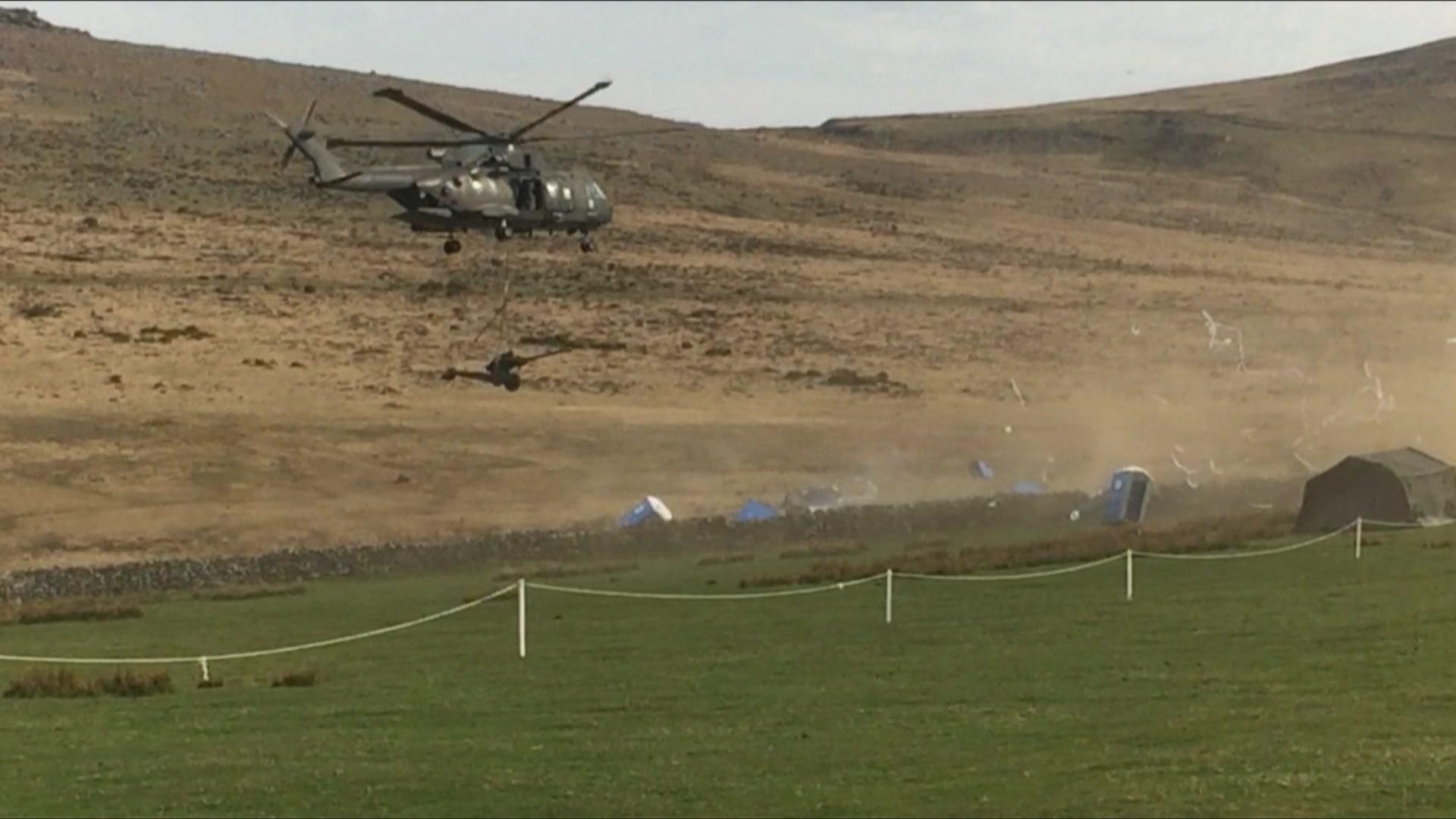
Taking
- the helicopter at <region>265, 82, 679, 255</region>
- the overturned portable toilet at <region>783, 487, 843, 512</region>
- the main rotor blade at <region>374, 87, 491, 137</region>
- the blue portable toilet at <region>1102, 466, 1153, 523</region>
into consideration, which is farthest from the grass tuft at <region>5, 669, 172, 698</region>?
the blue portable toilet at <region>1102, 466, 1153, 523</region>

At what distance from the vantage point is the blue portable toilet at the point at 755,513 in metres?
46.8

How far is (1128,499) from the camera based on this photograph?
46.1 m

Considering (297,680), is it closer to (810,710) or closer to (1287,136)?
(810,710)

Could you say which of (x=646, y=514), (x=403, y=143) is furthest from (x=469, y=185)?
(x=646, y=514)

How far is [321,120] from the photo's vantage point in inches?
3974

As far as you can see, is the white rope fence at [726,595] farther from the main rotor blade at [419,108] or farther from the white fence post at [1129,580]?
the main rotor blade at [419,108]

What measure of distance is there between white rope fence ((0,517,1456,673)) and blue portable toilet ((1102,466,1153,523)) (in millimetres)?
6887

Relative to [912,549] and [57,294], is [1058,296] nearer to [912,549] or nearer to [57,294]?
[57,294]

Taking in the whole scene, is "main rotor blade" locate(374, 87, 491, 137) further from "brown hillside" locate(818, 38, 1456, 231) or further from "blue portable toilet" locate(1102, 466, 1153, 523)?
"brown hillside" locate(818, 38, 1456, 231)

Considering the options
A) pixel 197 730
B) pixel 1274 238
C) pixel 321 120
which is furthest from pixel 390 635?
pixel 1274 238

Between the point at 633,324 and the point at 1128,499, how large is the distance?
1154 inches

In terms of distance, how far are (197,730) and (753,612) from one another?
11.5 metres

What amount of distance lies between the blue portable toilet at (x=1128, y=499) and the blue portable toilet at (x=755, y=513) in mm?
6634

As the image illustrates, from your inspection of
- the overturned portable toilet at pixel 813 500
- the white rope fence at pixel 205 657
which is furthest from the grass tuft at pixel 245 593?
the overturned portable toilet at pixel 813 500
